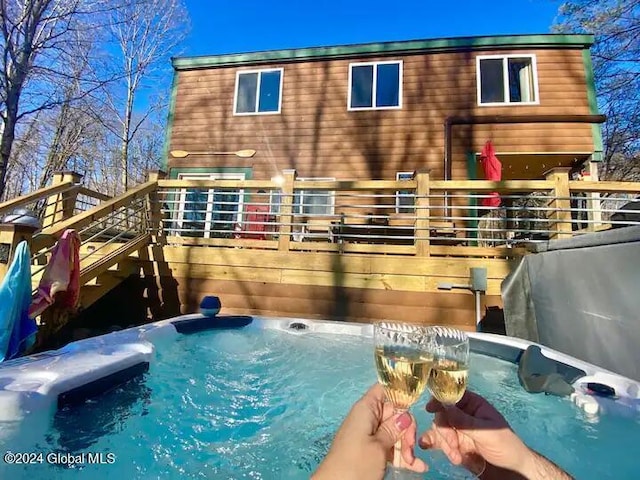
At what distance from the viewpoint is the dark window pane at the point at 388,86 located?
7.44 metres

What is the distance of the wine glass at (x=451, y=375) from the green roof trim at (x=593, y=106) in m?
7.74

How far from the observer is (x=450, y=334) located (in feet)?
2.56

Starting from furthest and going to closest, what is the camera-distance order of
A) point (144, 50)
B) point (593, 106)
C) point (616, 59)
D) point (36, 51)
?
1. point (144, 50)
2. point (616, 59)
3. point (36, 51)
4. point (593, 106)

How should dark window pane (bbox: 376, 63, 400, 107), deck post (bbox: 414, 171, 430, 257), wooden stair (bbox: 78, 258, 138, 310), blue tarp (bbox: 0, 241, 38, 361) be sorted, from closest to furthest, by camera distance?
blue tarp (bbox: 0, 241, 38, 361)
wooden stair (bbox: 78, 258, 138, 310)
deck post (bbox: 414, 171, 430, 257)
dark window pane (bbox: 376, 63, 400, 107)

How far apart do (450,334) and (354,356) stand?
2.15 metres

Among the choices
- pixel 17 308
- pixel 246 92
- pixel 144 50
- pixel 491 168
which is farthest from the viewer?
pixel 144 50

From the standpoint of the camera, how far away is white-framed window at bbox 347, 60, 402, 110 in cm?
745

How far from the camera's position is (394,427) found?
619 millimetres

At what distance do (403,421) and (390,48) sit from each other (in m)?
8.22

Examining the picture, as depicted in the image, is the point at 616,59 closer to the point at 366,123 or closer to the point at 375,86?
the point at 375,86

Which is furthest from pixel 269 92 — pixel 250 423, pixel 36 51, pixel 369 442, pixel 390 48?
pixel 369 442

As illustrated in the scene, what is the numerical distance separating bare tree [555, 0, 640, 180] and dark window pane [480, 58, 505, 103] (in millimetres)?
4239

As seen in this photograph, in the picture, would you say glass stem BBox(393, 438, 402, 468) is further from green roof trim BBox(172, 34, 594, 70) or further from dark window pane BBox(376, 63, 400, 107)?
green roof trim BBox(172, 34, 594, 70)

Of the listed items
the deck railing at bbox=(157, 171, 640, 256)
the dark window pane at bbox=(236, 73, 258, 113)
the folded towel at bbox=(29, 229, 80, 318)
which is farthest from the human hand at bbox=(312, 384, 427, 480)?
the dark window pane at bbox=(236, 73, 258, 113)
